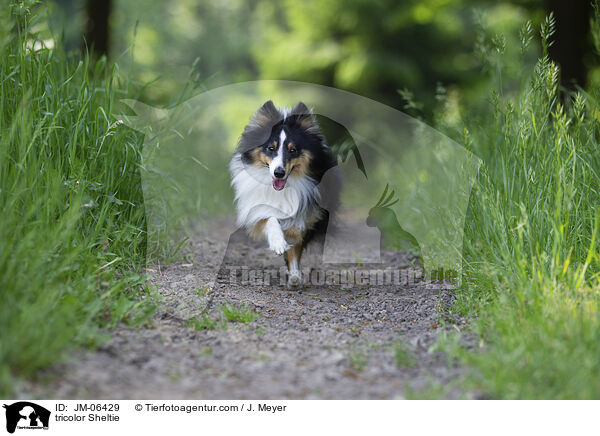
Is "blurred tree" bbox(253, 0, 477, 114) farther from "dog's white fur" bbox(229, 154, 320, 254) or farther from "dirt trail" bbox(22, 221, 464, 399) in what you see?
"dirt trail" bbox(22, 221, 464, 399)

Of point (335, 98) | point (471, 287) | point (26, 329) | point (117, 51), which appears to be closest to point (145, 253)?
point (26, 329)

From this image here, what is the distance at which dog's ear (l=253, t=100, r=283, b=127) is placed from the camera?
13.3 ft

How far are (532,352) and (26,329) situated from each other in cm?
193

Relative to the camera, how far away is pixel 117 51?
34.0 feet

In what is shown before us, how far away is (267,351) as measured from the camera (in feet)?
8.04

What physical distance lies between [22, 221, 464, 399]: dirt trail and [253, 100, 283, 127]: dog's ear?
1342mm

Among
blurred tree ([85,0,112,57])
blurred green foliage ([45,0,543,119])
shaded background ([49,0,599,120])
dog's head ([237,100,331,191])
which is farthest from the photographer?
blurred green foliage ([45,0,543,119])

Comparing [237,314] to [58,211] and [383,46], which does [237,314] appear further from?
[383,46]

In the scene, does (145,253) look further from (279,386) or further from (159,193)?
(279,386)

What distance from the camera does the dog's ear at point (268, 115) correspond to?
4.07 m

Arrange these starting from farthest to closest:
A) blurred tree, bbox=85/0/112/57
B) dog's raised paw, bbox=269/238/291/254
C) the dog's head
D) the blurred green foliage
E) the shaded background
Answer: the blurred green foliage, the shaded background, blurred tree, bbox=85/0/112/57, the dog's head, dog's raised paw, bbox=269/238/291/254
